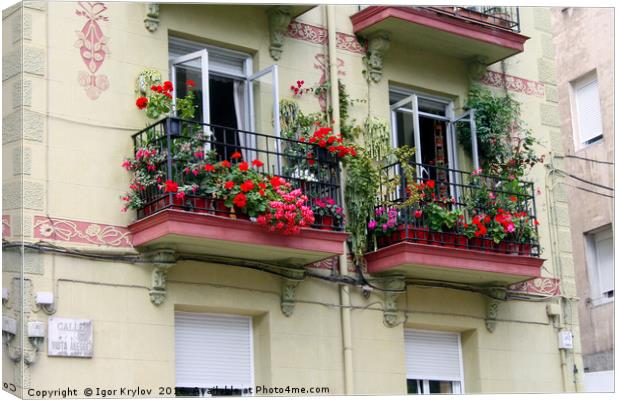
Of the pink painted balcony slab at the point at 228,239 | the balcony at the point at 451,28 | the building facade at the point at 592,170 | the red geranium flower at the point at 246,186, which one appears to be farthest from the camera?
the building facade at the point at 592,170

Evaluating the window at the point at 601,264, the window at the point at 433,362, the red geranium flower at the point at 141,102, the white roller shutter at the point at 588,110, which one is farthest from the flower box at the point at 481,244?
the white roller shutter at the point at 588,110

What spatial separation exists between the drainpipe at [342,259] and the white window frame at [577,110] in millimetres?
6305

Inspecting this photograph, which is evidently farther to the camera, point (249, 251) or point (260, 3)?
point (260, 3)

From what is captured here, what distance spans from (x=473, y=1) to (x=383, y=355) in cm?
509

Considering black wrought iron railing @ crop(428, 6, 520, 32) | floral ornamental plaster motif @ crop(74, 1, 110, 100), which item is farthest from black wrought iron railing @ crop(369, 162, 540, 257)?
floral ornamental plaster motif @ crop(74, 1, 110, 100)

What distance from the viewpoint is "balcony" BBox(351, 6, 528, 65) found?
58.7 ft

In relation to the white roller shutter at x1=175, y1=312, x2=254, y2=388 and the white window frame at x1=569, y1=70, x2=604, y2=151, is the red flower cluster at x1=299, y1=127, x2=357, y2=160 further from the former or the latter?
the white window frame at x1=569, y1=70, x2=604, y2=151

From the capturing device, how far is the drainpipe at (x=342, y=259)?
649 inches

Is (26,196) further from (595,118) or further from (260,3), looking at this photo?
(595,118)

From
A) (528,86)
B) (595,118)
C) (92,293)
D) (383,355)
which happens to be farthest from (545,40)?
(92,293)

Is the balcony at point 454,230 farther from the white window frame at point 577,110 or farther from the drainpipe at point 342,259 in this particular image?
the white window frame at point 577,110

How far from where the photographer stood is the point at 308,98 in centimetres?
1744

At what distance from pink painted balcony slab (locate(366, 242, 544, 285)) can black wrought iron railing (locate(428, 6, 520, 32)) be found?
3.57m

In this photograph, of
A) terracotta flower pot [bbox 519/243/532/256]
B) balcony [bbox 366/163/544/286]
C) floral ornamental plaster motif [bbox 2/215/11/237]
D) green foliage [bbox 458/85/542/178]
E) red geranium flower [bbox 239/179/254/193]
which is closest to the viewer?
floral ornamental plaster motif [bbox 2/215/11/237]
